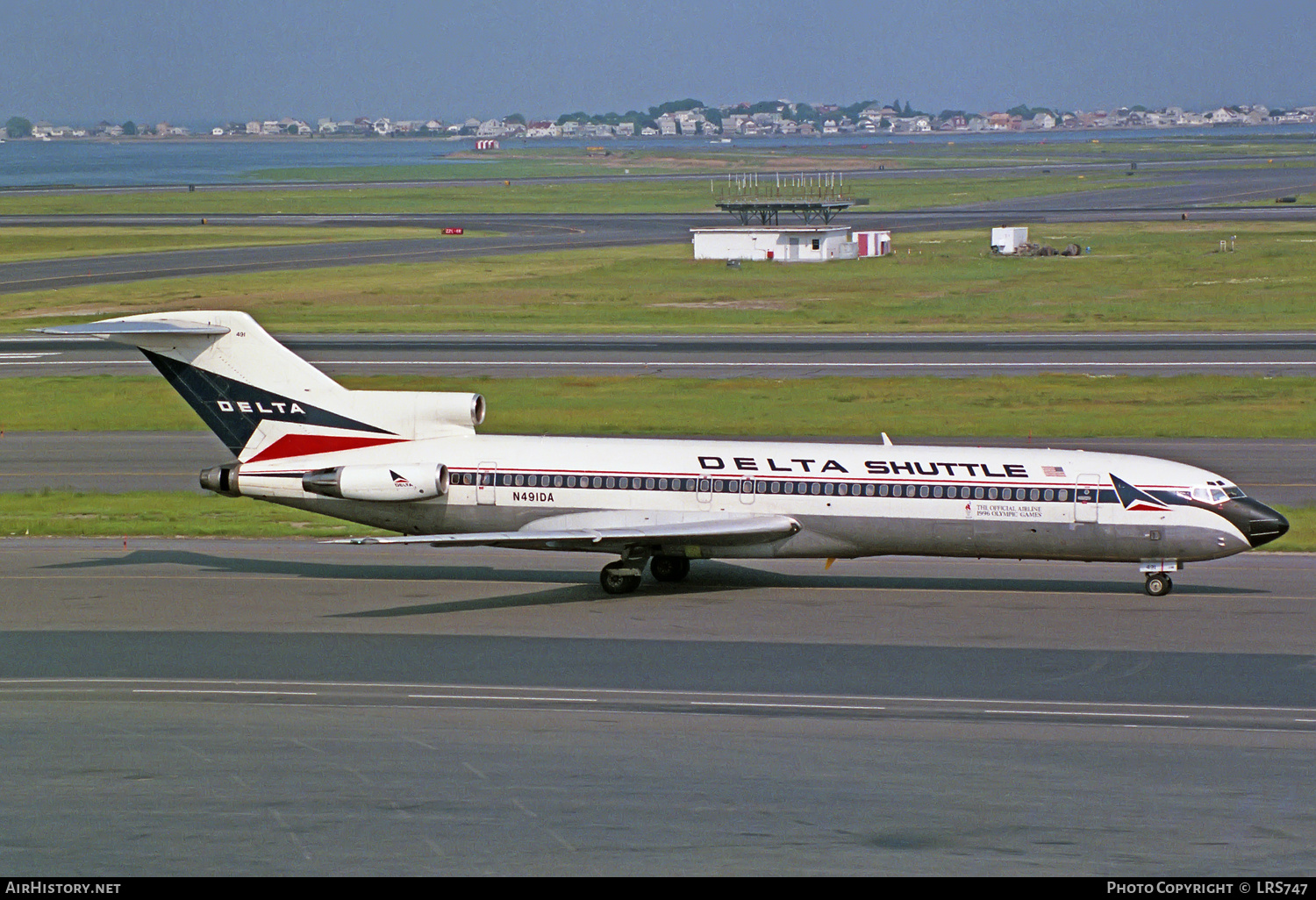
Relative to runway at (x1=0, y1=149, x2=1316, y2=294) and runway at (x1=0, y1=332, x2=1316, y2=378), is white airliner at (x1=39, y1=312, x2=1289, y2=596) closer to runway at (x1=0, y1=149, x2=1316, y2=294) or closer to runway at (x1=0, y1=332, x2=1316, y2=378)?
runway at (x1=0, y1=332, x2=1316, y2=378)

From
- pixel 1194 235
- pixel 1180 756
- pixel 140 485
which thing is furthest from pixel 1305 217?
pixel 1180 756

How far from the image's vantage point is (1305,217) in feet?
472

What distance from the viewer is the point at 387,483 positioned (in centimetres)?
3328

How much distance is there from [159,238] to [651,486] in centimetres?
11752

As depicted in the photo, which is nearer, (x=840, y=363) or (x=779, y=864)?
(x=779, y=864)

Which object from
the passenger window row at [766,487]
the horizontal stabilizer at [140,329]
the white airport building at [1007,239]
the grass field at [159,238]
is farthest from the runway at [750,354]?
the grass field at [159,238]

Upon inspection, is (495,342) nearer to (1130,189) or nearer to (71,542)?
(71,542)

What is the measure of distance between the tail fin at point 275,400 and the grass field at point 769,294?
4712 cm

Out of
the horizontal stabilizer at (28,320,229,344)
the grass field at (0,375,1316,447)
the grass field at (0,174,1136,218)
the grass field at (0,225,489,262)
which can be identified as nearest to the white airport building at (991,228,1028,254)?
the grass field at (0,225,489,262)

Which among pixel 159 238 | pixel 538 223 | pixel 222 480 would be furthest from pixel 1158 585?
pixel 538 223

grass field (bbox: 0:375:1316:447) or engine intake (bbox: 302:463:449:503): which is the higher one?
grass field (bbox: 0:375:1316:447)

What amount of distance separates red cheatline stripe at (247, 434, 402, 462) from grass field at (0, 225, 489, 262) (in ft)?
315

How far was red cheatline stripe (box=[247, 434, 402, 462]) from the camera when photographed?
34.4 meters

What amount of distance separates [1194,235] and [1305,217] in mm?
22751
